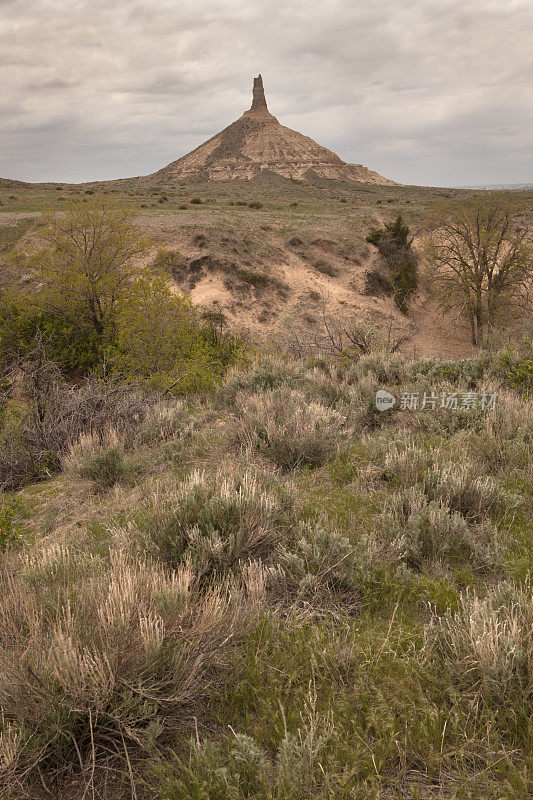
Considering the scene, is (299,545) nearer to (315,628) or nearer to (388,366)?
(315,628)

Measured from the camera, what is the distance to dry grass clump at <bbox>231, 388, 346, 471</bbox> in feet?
15.9

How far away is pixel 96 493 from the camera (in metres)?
4.75

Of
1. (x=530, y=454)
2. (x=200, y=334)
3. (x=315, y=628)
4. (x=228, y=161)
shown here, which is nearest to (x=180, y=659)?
(x=315, y=628)

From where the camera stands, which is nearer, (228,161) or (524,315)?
(524,315)

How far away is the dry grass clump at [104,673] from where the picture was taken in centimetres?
170

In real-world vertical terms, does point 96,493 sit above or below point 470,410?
below

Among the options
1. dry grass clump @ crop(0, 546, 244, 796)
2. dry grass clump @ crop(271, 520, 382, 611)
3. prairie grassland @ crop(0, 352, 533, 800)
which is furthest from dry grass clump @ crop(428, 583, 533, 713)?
dry grass clump @ crop(0, 546, 244, 796)

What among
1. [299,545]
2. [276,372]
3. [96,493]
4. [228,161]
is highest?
[228,161]

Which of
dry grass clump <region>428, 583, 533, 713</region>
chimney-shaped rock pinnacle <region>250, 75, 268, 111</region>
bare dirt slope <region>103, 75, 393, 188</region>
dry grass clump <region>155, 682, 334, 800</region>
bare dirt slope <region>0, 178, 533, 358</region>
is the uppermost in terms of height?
chimney-shaped rock pinnacle <region>250, 75, 268, 111</region>

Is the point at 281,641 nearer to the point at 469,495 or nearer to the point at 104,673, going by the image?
the point at 104,673

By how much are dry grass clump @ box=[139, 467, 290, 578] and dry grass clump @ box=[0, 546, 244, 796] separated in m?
0.63

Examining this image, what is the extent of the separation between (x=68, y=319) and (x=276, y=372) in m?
11.7

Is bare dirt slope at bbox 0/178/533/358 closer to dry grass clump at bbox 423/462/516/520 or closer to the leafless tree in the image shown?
the leafless tree

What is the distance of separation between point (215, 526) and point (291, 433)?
6.59 ft
